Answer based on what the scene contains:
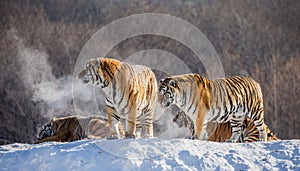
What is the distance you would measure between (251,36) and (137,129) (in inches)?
301

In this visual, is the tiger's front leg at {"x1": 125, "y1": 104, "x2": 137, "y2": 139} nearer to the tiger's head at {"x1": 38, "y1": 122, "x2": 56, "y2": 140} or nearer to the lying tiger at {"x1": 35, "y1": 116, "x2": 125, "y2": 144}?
the lying tiger at {"x1": 35, "y1": 116, "x2": 125, "y2": 144}

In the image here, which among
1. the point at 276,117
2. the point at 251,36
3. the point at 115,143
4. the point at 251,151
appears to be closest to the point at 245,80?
the point at 251,151

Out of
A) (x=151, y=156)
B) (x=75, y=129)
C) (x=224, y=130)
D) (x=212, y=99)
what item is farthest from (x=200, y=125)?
(x=75, y=129)

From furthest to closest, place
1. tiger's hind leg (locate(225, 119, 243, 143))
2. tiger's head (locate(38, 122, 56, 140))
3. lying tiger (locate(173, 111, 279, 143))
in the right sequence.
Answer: tiger's head (locate(38, 122, 56, 140)) → lying tiger (locate(173, 111, 279, 143)) → tiger's hind leg (locate(225, 119, 243, 143))

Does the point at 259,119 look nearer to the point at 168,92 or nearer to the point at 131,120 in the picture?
the point at 168,92

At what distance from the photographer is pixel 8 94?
463 inches

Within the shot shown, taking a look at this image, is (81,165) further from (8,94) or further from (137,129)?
(8,94)

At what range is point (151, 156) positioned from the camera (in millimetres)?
4906

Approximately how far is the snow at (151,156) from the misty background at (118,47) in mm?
5628

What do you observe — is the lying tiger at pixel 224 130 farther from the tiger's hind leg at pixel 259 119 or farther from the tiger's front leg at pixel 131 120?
the tiger's front leg at pixel 131 120

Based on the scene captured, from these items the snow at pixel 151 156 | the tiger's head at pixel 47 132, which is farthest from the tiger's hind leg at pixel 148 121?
the tiger's head at pixel 47 132

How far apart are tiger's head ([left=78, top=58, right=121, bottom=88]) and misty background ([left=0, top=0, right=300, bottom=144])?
5536 millimetres

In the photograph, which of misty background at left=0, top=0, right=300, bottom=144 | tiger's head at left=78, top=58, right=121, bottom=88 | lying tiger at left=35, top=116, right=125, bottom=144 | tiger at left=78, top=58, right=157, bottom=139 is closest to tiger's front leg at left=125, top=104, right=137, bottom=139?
tiger at left=78, top=58, right=157, bottom=139

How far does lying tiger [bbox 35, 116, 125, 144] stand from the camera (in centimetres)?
762
